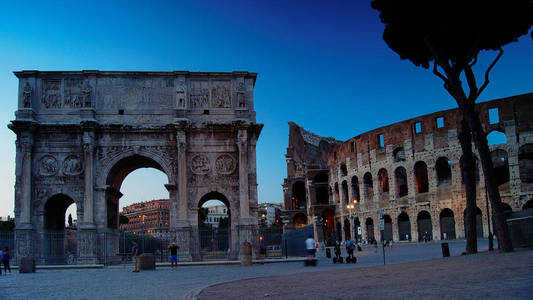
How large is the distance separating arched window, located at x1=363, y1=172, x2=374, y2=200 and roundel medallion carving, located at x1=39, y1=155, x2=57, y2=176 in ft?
106

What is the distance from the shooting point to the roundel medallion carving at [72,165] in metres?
24.8

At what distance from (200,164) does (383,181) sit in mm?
29115

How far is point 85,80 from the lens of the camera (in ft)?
82.9

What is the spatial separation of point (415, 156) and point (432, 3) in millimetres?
27663

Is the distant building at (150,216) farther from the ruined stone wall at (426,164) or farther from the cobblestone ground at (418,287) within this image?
the cobblestone ground at (418,287)

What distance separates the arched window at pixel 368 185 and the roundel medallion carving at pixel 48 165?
3219 cm

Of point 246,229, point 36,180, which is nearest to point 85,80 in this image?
point 36,180

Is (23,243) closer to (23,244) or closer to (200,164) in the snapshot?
(23,244)

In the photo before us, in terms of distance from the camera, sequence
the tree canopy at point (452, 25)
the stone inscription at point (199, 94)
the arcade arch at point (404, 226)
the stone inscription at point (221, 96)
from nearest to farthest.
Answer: the tree canopy at point (452, 25)
the stone inscription at point (199, 94)
the stone inscription at point (221, 96)
the arcade arch at point (404, 226)

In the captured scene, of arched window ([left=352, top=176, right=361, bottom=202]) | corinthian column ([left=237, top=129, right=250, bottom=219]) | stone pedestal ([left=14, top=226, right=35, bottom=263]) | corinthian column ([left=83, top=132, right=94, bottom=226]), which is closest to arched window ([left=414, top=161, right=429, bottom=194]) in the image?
arched window ([left=352, top=176, right=361, bottom=202])

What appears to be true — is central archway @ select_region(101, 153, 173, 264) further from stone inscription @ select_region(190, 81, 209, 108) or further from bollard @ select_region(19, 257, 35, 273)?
bollard @ select_region(19, 257, 35, 273)

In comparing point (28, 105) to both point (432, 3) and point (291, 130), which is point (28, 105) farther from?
point (291, 130)

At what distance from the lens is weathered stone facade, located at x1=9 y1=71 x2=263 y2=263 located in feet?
79.3

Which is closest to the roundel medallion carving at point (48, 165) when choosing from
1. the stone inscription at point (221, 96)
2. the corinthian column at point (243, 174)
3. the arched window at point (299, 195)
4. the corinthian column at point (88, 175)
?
the corinthian column at point (88, 175)
